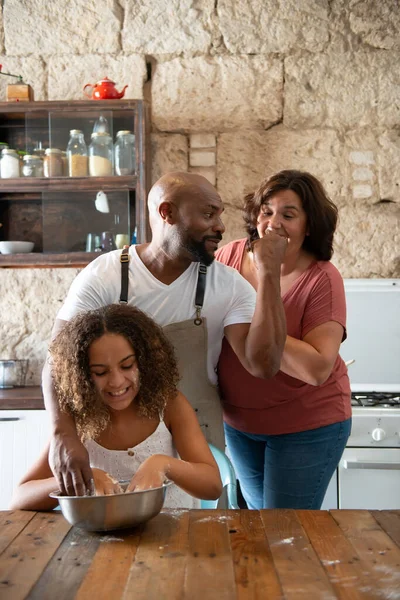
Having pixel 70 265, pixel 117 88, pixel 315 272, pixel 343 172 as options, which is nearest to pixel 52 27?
pixel 117 88

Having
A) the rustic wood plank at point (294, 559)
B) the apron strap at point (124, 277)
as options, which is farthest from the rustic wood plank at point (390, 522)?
the apron strap at point (124, 277)

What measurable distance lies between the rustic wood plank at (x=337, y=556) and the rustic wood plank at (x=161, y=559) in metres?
0.24

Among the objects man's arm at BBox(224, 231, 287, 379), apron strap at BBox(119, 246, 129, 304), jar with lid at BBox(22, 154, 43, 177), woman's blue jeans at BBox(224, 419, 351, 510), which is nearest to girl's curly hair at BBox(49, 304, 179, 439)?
apron strap at BBox(119, 246, 129, 304)

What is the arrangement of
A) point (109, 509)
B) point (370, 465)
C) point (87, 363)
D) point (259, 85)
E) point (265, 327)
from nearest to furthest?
point (109, 509), point (87, 363), point (265, 327), point (370, 465), point (259, 85)

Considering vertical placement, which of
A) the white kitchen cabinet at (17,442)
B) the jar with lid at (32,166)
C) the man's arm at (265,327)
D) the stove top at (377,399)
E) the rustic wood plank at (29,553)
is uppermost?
the jar with lid at (32,166)

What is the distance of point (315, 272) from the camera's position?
2061mm

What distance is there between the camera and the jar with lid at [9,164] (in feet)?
10.7

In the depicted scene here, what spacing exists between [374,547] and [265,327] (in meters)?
0.65

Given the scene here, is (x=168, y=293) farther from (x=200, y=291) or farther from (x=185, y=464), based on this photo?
(x=185, y=464)

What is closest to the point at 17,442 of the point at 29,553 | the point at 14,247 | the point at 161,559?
the point at 14,247

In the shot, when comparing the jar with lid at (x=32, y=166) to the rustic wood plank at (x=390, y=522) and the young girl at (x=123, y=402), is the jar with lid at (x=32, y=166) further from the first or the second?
the rustic wood plank at (x=390, y=522)

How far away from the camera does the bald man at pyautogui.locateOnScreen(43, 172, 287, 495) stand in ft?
5.90

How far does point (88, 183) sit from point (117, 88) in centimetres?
60

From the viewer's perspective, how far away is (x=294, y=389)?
2.00 metres
